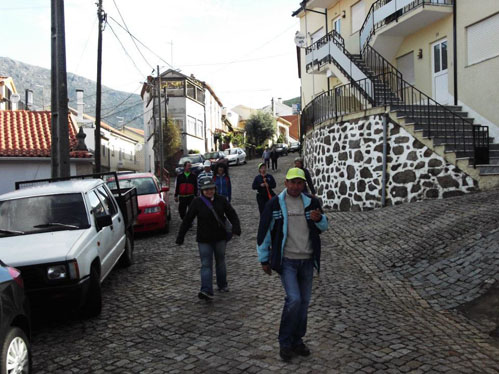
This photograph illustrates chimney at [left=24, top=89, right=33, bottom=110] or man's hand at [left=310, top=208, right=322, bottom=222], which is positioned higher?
chimney at [left=24, top=89, right=33, bottom=110]

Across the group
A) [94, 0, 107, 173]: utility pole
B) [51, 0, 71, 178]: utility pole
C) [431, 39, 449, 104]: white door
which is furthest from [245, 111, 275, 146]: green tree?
[51, 0, 71, 178]: utility pole

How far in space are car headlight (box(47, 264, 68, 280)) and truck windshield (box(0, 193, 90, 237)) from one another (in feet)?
3.75

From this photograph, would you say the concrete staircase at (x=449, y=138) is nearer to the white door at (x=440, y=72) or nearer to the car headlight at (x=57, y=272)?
the white door at (x=440, y=72)

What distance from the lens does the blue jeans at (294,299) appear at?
4.57m

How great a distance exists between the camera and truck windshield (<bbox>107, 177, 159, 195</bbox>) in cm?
1342

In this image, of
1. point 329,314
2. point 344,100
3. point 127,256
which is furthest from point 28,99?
point 329,314

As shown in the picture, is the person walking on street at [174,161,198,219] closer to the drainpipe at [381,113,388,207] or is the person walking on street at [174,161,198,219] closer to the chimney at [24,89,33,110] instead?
the drainpipe at [381,113,388,207]

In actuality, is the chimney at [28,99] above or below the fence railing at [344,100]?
above

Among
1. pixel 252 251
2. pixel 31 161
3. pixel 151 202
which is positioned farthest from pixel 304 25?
pixel 252 251

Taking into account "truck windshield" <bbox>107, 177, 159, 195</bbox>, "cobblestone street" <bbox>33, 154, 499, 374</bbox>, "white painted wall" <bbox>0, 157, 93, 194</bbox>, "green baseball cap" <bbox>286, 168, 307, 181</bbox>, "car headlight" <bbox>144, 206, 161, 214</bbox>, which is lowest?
"cobblestone street" <bbox>33, 154, 499, 374</bbox>

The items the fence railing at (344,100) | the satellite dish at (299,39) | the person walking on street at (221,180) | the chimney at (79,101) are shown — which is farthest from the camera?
the chimney at (79,101)

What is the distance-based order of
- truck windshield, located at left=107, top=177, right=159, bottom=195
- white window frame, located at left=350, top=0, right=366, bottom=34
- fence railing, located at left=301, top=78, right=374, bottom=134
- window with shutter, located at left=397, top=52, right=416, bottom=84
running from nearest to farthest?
truck windshield, located at left=107, top=177, right=159, bottom=195
fence railing, located at left=301, top=78, right=374, bottom=134
window with shutter, located at left=397, top=52, right=416, bottom=84
white window frame, located at left=350, top=0, right=366, bottom=34

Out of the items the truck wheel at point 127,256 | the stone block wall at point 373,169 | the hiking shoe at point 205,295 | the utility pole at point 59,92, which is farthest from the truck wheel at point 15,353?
the stone block wall at point 373,169

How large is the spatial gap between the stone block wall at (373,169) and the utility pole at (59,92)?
7.88 metres
